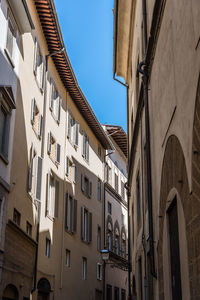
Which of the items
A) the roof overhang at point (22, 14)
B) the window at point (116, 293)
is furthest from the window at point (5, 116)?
the window at point (116, 293)

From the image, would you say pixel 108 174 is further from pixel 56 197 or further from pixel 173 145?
pixel 173 145

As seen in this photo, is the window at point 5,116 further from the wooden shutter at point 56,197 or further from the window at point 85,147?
the window at point 85,147

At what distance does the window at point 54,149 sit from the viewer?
20527 mm

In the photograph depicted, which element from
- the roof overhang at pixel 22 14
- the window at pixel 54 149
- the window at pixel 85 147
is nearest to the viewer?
the roof overhang at pixel 22 14

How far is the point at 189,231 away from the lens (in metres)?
6.20

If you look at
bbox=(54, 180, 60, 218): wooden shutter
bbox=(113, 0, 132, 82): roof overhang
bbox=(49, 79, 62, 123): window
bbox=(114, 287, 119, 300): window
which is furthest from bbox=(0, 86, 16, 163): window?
bbox=(114, 287, 119, 300): window

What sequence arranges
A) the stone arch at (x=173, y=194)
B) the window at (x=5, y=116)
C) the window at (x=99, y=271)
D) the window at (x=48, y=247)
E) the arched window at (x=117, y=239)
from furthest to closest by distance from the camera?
1. the arched window at (x=117, y=239)
2. the window at (x=99, y=271)
3. the window at (x=48, y=247)
4. the window at (x=5, y=116)
5. the stone arch at (x=173, y=194)

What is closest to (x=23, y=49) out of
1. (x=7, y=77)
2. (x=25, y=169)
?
(x=7, y=77)

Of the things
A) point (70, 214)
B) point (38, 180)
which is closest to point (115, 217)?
point (70, 214)

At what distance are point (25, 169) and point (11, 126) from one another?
235cm

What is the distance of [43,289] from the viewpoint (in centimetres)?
1839

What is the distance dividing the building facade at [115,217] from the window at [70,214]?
6.94 metres

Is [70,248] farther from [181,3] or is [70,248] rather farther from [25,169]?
[181,3]

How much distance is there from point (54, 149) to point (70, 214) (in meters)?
3.97
